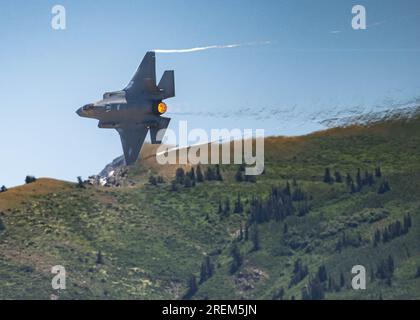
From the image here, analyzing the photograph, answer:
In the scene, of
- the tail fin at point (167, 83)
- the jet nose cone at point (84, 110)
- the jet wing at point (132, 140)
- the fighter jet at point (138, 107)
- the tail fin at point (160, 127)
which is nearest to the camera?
the fighter jet at point (138, 107)

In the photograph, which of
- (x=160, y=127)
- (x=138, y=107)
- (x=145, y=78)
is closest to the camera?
(x=138, y=107)

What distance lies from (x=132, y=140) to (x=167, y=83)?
829 centimetres

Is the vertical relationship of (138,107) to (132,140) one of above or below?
above

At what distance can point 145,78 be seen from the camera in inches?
5418

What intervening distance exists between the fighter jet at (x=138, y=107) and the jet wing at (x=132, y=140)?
27 cm

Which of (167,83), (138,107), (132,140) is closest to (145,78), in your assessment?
(167,83)

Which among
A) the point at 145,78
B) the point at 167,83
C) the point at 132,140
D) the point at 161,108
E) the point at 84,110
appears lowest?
the point at 132,140

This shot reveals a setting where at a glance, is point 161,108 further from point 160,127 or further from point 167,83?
point 167,83

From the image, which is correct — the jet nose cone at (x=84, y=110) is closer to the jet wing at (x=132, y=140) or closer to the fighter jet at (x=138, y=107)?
the fighter jet at (x=138, y=107)

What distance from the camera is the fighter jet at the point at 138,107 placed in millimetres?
135750

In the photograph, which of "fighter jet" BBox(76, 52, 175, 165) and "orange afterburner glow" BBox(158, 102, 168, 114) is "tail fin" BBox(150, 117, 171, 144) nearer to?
"fighter jet" BBox(76, 52, 175, 165)

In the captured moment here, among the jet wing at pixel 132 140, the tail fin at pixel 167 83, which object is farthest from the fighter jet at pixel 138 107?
the jet wing at pixel 132 140

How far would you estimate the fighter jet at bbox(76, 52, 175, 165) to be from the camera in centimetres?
13575

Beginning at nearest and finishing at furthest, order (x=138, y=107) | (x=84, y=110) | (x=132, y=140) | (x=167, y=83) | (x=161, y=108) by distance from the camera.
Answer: (x=138, y=107) < (x=161, y=108) < (x=167, y=83) < (x=84, y=110) < (x=132, y=140)
